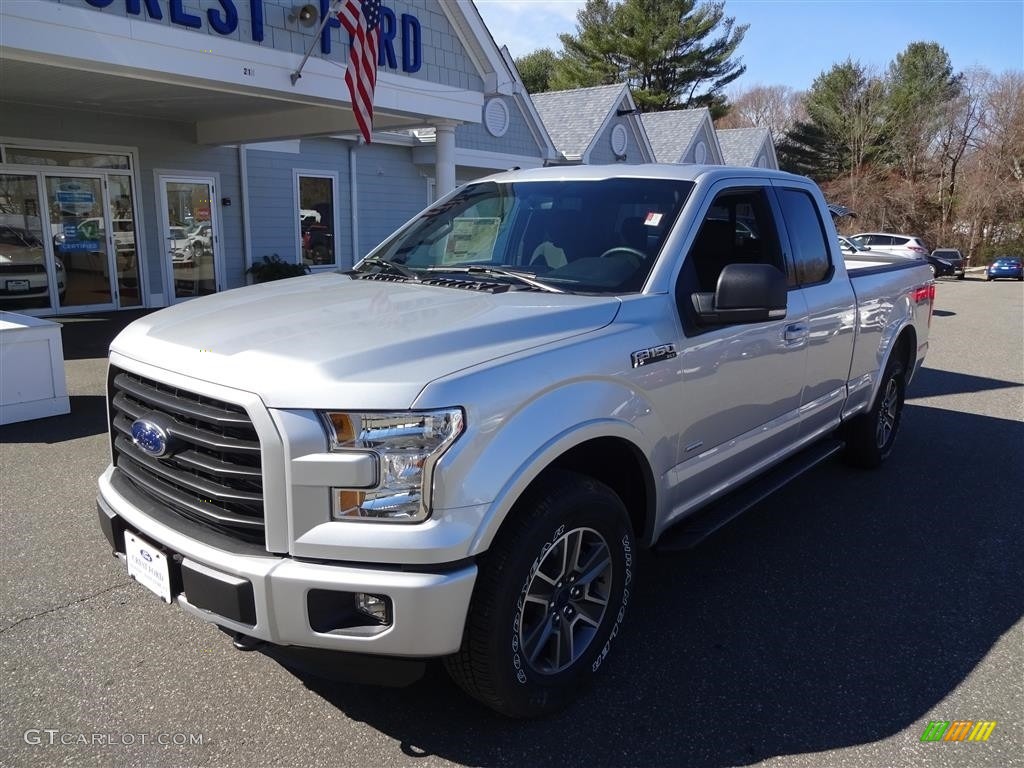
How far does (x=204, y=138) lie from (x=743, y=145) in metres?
28.7

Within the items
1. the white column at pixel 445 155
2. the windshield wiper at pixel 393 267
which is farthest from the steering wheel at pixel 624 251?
the white column at pixel 445 155

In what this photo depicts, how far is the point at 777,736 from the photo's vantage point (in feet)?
9.32

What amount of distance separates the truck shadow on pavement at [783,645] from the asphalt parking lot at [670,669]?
0.01 meters

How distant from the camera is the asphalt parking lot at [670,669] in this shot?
276 cm

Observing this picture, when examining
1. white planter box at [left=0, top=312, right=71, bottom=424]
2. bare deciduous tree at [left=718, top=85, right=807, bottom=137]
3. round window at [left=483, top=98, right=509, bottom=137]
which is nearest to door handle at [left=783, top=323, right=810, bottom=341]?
white planter box at [left=0, top=312, right=71, bottom=424]

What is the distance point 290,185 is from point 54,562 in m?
12.4

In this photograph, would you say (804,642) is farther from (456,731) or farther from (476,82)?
(476,82)

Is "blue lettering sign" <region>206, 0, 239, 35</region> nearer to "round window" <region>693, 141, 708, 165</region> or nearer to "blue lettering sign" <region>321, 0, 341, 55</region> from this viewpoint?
"blue lettering sign" <region>321, 0, 341, 55</region>

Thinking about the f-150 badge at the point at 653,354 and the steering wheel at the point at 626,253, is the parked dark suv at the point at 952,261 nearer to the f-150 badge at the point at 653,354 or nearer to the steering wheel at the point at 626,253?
the steering wheel at the point at 626,253

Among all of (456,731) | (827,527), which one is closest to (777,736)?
(456,731)

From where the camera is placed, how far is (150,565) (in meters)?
2.71

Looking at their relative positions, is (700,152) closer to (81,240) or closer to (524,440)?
(81,240)

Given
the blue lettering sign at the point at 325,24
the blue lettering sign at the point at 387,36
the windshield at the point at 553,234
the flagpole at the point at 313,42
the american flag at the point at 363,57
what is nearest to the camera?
the windshield at the point at 553,234

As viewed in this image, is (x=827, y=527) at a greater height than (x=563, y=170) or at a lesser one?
lesser
